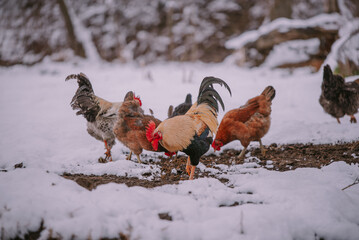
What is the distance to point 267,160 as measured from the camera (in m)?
4.12

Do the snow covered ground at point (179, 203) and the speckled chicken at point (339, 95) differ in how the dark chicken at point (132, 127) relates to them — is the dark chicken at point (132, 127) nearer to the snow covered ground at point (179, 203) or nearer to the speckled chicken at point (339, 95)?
the snow covered ground at point (179, 203)

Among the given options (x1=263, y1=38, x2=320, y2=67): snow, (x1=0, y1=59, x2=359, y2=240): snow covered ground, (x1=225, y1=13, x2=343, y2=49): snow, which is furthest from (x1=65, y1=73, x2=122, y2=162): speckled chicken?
(x1=263, y1=38, x2=320, y2=67): snow

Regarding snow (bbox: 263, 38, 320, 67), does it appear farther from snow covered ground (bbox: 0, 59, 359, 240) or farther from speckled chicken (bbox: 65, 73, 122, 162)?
speckled chicken (bbox: 65, 73, 122, 162)

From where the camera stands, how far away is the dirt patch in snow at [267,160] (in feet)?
11.1

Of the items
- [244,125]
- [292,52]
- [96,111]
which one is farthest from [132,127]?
[292,52]

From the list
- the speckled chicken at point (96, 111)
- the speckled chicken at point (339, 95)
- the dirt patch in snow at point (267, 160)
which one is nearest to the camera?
the dirt patch in snow at point (267, 160)

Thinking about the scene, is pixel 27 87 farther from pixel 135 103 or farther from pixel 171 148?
pixel 171 148

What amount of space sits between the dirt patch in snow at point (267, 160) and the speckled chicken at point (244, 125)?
0.87 feet

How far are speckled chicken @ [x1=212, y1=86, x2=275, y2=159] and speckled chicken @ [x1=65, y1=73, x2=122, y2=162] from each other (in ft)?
6.68

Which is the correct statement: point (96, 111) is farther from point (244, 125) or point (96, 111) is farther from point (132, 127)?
point (244, 125)

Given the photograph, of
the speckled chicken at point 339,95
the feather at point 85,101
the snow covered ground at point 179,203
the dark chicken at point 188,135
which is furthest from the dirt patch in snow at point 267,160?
the feather at point 85,101

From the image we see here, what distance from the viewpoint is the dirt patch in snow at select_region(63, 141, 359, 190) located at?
133 inches

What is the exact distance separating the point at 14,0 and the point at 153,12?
980 cm

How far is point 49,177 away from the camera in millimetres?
2453
